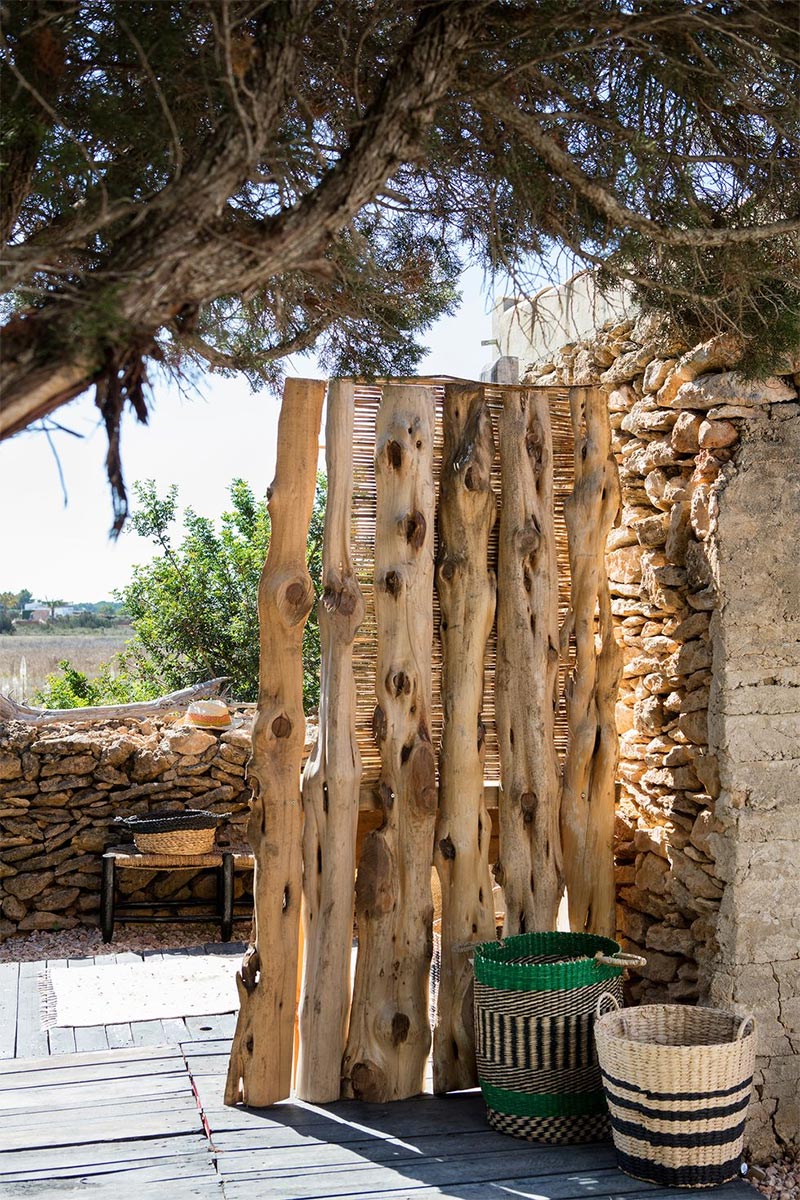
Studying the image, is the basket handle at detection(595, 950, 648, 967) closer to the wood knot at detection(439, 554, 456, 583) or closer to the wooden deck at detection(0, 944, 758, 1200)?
the wooden deck at detection(0, 944, 758, 1200)

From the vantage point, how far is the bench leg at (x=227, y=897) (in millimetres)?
6863

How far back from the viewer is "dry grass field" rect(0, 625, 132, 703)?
1750 cm

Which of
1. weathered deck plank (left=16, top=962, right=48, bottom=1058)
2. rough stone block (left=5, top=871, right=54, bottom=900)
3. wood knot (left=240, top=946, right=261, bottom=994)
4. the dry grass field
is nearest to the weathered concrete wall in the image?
wood knot (left=240, top=946, right=261, bottom=994)

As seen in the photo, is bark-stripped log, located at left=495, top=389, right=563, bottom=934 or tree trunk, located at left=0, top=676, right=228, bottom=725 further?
tree trunk, located at left=0, top=676, right=228, bottom=725

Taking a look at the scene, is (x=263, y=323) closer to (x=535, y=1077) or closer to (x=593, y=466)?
(x=593, y=466)

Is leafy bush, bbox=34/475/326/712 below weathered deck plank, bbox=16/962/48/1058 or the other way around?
the other way around

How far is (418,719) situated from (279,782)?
512 millimetres

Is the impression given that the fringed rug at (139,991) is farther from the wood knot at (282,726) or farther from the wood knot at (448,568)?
the wood knot at (448,568)

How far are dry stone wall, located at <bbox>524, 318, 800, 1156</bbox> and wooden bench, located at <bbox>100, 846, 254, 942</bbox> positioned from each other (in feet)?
10.2

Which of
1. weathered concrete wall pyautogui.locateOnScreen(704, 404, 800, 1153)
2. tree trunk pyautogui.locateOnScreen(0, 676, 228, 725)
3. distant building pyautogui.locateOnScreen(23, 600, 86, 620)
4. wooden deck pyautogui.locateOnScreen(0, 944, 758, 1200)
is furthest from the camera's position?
distant building pyautogui.locateOnScreen(23, 600, 86, 620)

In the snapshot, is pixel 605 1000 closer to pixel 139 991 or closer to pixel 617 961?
pixel 617 961

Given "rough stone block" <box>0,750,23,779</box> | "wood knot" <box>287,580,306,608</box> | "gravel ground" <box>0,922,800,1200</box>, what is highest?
"wood knot" <box>287,580,306,608</box>

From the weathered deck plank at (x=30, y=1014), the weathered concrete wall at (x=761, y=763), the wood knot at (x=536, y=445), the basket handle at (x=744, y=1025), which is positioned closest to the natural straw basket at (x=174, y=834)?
the weathered deck plank at (x=30, y=1014)

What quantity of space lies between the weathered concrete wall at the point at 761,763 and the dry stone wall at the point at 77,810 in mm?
3951
